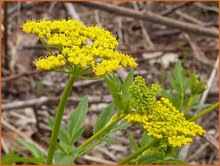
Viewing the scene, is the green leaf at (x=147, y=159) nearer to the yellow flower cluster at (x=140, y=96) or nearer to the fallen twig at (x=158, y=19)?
the yellow flower cluster at (x=140, y=96)

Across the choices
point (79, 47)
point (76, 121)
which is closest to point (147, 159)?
point (76, 121)

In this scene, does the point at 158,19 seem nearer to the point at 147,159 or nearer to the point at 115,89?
the point at 147,159

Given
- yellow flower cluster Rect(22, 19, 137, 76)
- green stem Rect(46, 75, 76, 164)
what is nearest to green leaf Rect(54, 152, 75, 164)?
green stem Rect(46, 75, 76, 164)

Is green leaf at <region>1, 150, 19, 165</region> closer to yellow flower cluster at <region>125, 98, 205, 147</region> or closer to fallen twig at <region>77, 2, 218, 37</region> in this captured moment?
yellow flower cluster at <region>125, 98, 205, 147</region>

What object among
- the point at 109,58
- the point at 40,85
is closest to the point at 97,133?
the point at 109,58

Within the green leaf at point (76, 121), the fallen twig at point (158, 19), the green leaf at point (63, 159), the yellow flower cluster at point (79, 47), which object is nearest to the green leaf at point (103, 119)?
the green leaf at point (76, 121)
